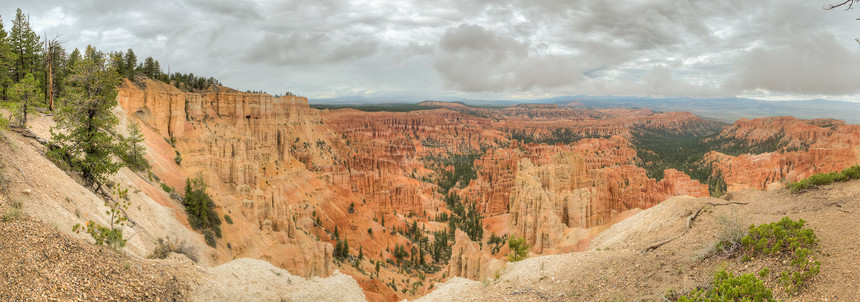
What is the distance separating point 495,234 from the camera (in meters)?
51.3

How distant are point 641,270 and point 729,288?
→ 343cm

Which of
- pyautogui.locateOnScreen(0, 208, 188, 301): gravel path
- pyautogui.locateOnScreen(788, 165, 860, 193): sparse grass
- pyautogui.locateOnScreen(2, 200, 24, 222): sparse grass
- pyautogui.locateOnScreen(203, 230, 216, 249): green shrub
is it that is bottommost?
pyautogui.locateOnScreen(203, 230, 216, 249): green shrub

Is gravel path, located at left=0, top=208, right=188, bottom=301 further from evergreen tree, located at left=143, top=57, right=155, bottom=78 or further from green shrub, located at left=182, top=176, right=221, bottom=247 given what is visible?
evergreen tree, located at left=143, top=57, right=155, bottom=78

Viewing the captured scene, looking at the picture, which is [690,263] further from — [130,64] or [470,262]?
[130,64]

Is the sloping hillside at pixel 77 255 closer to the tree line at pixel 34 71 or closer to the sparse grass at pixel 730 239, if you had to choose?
the tree line at pixel 34 71

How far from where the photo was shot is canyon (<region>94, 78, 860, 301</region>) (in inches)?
1095

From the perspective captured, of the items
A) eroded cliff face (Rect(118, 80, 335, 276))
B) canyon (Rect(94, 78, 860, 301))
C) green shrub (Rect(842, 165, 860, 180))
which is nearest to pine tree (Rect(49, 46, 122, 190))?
canyon (Rect(94, 78, 860, 301))

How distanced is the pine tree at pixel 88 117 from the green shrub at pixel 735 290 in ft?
62.7

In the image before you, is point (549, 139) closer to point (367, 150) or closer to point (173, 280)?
point (367, 150)

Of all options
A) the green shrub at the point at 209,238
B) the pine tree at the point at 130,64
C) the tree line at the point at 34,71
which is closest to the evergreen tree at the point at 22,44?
the tree line at the point at 34,71

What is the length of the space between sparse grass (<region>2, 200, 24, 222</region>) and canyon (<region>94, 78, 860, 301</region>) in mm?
10400

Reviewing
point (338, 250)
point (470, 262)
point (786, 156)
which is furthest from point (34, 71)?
point (786, 156)

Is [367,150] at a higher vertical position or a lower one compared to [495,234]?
higher

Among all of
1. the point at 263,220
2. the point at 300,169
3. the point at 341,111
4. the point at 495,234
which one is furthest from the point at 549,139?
the point at 263,220
